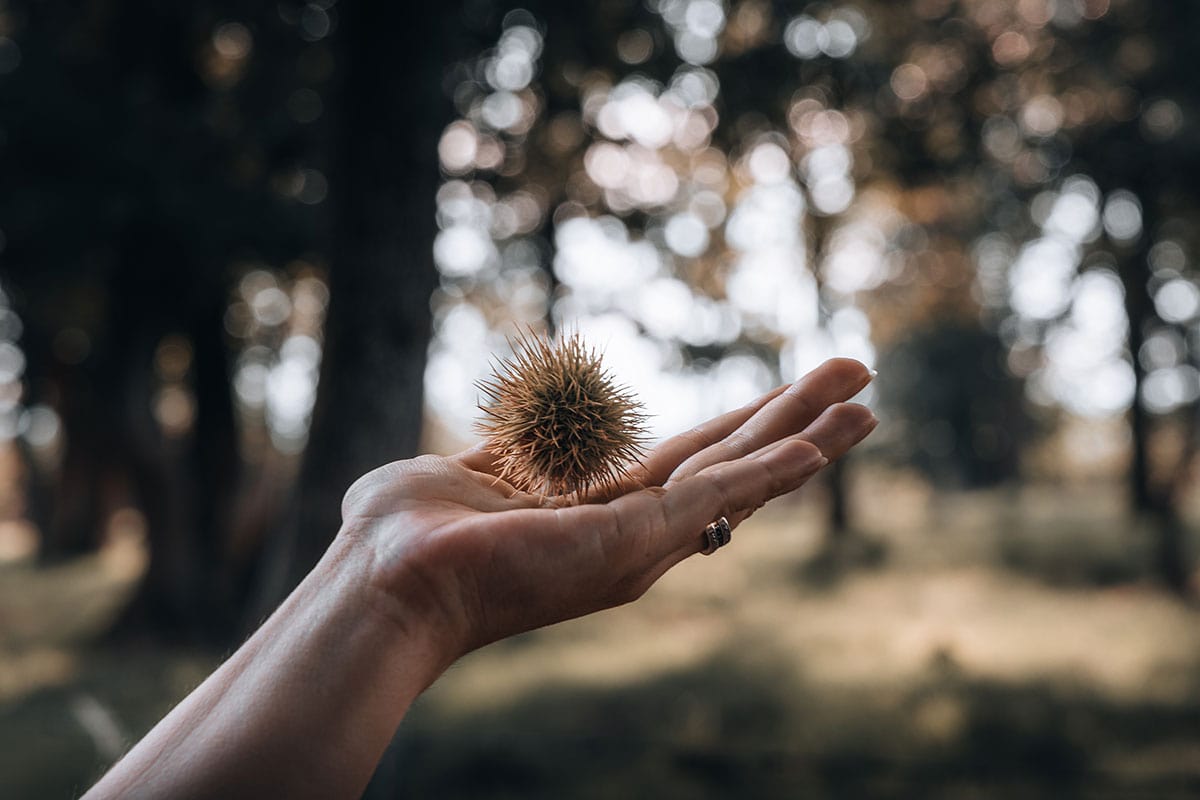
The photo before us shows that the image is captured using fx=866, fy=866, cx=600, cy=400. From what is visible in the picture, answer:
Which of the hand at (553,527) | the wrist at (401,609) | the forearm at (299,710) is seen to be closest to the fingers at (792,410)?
the hand at (553,527)

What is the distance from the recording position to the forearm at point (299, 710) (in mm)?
1374

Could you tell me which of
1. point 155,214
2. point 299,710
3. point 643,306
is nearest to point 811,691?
point 643,306

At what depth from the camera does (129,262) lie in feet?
28.0

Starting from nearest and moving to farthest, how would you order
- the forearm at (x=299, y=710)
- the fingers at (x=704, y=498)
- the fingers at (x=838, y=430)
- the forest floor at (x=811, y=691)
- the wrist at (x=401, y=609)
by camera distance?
1. the forearm at (x=299, y=710)
2. the wrist at (x=401, y=609)
3. the fingers at (x=704, y=498)
4. the fingers at (x=838, y=430)
5. the forest floor at (x=811, y=691)

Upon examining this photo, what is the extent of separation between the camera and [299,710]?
142 cm

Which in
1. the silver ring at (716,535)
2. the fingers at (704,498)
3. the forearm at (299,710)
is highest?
the fingers at (704,498)

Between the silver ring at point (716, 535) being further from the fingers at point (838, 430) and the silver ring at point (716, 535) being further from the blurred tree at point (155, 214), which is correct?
the blurred tree at point (155, 214)

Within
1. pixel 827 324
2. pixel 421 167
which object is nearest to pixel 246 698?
pixel 421 167

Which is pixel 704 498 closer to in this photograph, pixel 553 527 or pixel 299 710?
pixel 553 527

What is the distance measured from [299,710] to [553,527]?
0.55 metres

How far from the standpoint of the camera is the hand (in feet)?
5.32

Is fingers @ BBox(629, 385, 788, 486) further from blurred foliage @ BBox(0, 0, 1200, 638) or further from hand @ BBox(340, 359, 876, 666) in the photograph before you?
blurred foliage @ BBox(0, 0, 1200, 638)

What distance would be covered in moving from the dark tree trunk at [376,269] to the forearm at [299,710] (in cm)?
298

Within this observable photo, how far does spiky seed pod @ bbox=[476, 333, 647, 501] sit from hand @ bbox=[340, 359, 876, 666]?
9cm
